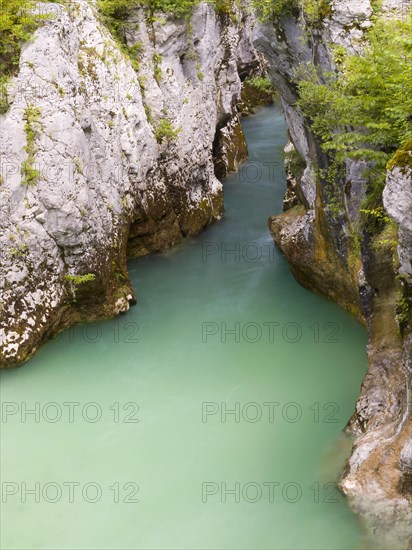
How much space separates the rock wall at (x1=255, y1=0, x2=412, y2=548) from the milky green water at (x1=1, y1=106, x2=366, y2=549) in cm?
49

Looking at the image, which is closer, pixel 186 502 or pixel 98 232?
pixel 186 502

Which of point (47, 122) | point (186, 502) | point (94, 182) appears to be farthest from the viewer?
point (94, 182)

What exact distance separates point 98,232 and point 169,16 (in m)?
4.94

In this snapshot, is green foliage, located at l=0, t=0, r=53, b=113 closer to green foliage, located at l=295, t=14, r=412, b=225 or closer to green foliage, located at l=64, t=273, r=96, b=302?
green foliage, located at l=64, t=273, r=96, b=302

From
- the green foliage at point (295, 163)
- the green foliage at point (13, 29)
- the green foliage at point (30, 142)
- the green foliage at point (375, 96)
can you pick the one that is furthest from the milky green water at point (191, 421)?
the green foliage at point (13, 29)

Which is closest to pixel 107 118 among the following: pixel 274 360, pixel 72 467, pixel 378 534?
pixel 274 360

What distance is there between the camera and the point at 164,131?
1459 cm

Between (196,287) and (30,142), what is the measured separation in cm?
433

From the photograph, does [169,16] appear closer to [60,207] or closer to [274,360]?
[60,207]

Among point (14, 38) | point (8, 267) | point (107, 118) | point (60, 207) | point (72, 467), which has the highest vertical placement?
point (14, 38)

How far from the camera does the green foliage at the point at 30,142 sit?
1163 cm

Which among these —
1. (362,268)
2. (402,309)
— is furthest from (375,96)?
(402,309)

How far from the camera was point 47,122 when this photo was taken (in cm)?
1177

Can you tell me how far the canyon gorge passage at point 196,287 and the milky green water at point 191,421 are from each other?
0.04m
